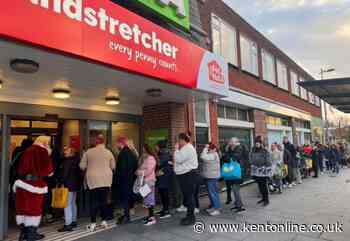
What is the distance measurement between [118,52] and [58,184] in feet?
9.85

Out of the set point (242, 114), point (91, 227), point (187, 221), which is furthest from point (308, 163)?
point (91, 227)

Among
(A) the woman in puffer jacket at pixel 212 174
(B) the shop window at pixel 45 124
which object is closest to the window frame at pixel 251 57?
(A) the woman in puffer jacket at pixel 212 174

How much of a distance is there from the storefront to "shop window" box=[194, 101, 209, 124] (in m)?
1.03

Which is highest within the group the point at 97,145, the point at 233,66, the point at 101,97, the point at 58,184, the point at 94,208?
the point at 233,66

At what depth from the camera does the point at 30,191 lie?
406cm

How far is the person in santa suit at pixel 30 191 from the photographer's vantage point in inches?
160

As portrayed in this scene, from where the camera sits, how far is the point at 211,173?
593 centimetres

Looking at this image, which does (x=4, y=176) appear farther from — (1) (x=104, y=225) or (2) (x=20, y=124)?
(1) (x=104, y=225)

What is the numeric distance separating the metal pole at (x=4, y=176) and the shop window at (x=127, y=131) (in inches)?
98.8

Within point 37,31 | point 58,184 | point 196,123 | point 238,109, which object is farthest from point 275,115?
point 37,31

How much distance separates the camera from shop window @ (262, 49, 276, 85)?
45.6 feet

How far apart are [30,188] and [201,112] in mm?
5813

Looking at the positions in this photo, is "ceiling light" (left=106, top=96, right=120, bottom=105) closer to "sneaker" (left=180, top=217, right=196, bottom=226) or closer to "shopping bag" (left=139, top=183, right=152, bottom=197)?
"shopping bag" (left=139, top=183, right=152, bottom=197)

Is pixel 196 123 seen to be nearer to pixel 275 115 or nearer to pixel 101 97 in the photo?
pixel 101 97
